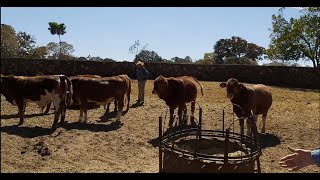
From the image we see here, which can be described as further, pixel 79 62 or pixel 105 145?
pixel 79 62

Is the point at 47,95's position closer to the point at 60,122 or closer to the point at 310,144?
the point at 60,122

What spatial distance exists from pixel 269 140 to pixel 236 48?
2981 inches

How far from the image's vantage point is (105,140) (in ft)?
30.8

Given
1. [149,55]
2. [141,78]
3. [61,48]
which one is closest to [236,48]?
[149,55]

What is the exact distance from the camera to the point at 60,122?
10648mm

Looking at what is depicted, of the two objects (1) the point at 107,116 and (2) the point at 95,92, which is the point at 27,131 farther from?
(1) the point at 107,116

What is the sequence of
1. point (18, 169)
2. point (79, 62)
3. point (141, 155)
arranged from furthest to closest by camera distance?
point (79, 62) < point (141, 155) < point (18, 169)

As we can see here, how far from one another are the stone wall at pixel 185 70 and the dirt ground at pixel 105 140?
565 inches

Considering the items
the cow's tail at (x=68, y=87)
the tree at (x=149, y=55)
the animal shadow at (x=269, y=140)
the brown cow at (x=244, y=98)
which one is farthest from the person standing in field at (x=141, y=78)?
the tree at (x=149, y=55)

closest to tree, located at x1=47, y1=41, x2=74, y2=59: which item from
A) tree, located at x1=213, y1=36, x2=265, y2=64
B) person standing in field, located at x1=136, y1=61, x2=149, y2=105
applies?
tree, located at x1=213, y1=36, x2=265, y2=64

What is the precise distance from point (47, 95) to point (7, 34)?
47.5 meters
